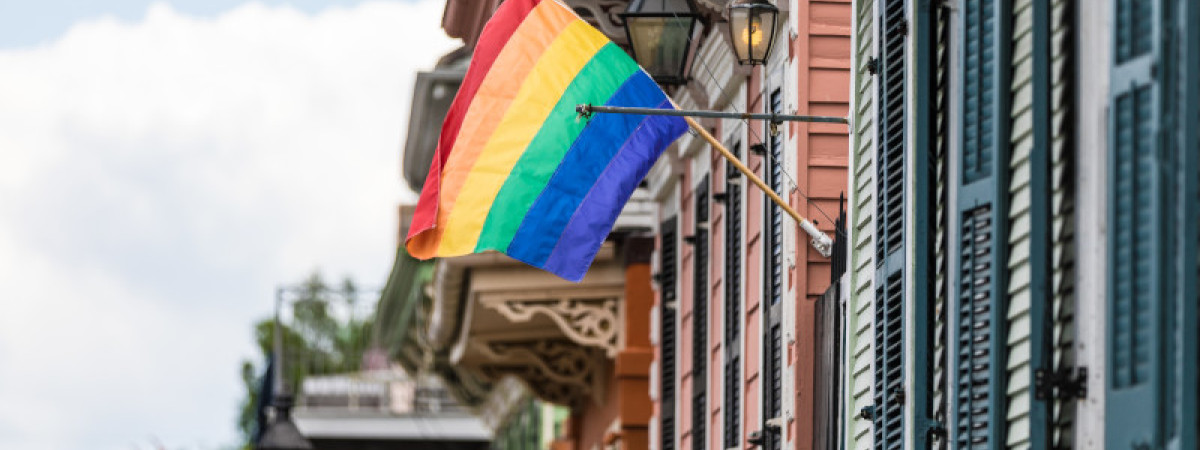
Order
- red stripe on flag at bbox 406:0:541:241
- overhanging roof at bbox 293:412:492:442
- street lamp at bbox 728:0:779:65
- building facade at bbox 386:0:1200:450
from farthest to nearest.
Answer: overhanging roof at bbox 293:412:492:442 → red stripe on flag at bbox 406:0:541:241 → street lamp at bbox 728:0:779:65 → building facade at bbox 386:0:1200:450

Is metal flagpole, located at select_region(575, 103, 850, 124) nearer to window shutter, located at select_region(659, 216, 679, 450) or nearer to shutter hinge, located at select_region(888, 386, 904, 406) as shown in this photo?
shutter hinge, located at select_region(888, 386, 904, 406)

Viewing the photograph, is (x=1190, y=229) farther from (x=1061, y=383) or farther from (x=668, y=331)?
(x=668, y=331)

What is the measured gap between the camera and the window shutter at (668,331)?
1758 cm

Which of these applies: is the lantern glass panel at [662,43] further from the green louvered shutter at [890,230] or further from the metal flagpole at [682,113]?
the green louvered shutter at [890,230]

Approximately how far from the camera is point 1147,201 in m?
7.13

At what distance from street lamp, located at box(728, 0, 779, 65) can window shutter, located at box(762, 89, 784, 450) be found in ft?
3.79

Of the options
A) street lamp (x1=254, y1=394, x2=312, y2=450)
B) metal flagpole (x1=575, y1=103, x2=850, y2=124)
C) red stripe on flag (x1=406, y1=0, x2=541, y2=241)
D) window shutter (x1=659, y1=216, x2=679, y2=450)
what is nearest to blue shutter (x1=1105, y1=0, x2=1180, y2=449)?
metal flagpole (x1=575, y1=103, x2=850, y2=124)

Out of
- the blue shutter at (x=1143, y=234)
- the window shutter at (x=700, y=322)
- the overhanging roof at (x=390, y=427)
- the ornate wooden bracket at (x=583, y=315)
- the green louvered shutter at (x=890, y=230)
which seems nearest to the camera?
the blue shutter at (x=1143, y=234)

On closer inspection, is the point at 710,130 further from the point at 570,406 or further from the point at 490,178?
the point at 570,406

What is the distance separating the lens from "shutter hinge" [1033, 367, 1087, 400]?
25.3 ft

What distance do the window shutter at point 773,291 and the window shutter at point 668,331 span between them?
160 inches

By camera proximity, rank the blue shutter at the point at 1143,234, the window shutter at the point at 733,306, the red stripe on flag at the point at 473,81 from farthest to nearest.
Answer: the window shutter at the point at 733,306 < the red stripe on flag at the point at 473,81 < the blue shutter at the point at 1143,234

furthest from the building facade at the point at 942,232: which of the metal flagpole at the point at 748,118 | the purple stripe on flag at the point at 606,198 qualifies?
the purple stripe on flag at the point at 606,198

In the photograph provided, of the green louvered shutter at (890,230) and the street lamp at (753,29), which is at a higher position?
the street lamp at (753,29)
